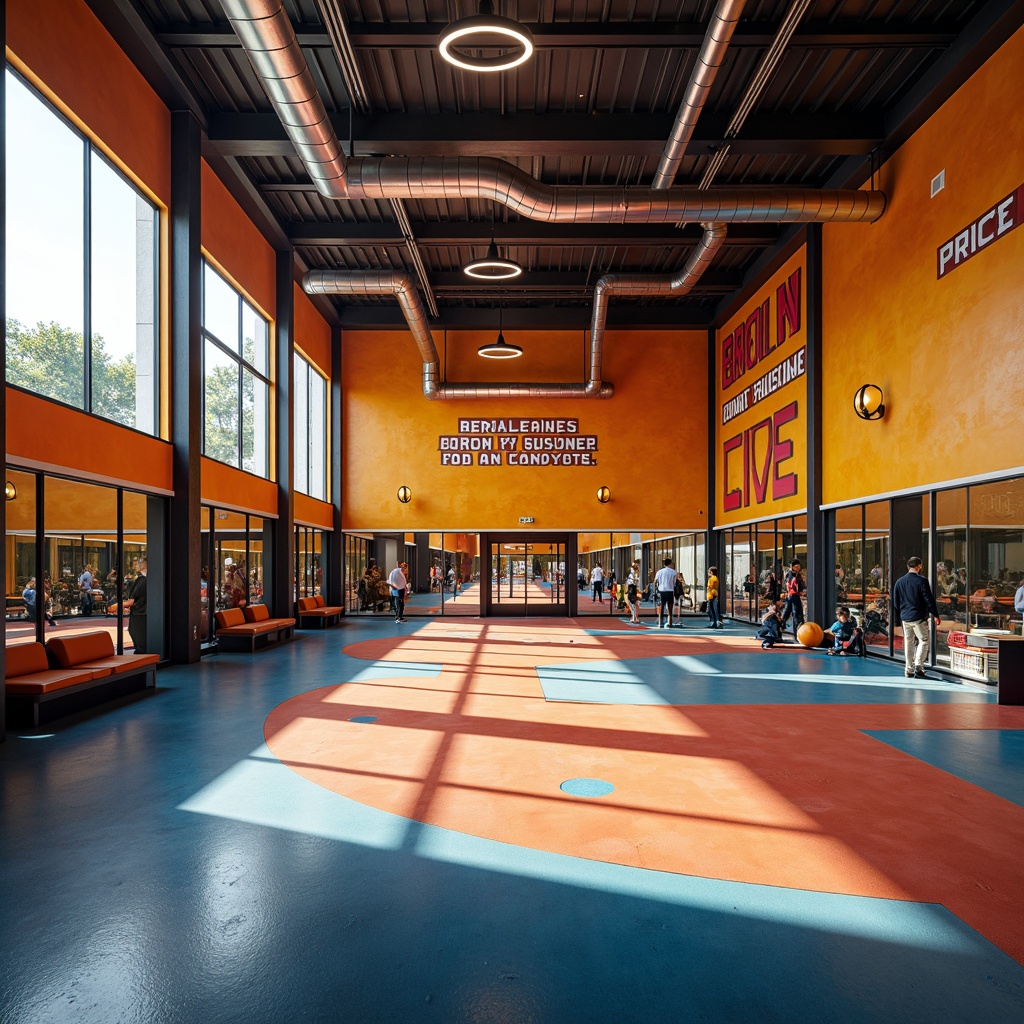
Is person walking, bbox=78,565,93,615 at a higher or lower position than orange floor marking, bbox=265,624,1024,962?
higher

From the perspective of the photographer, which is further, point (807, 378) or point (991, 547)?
point (807, 378)

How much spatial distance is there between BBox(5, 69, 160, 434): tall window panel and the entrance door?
38.3ft

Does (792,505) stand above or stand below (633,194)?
below

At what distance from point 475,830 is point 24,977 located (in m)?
2.30

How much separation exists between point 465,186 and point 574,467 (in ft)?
35.8

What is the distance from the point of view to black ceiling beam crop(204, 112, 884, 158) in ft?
37.1

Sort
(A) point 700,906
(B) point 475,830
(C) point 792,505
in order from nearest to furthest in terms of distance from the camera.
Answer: (A) point 700,906 < (B) point 475,830 < (C) point 792,505

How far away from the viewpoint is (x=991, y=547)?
907 centimetres

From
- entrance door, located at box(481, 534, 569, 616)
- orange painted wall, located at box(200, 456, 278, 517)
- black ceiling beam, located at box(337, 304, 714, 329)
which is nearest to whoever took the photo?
orange painted wall, located at box(200, 456, 278, 517)

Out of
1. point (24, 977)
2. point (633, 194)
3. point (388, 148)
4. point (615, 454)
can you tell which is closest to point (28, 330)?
point (388, 148)

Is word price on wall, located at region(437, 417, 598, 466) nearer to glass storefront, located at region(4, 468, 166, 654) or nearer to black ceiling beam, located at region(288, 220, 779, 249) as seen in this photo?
black ceiling beam, located at region(288, 220, 779, 249)

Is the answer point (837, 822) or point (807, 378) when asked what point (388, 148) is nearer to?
point (807, 378)

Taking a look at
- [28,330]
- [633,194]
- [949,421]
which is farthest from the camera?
[633,194]

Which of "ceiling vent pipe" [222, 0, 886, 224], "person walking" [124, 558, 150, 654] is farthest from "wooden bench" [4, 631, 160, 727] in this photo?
"ceiling vent pipe" [222, 0, 886, 224]
